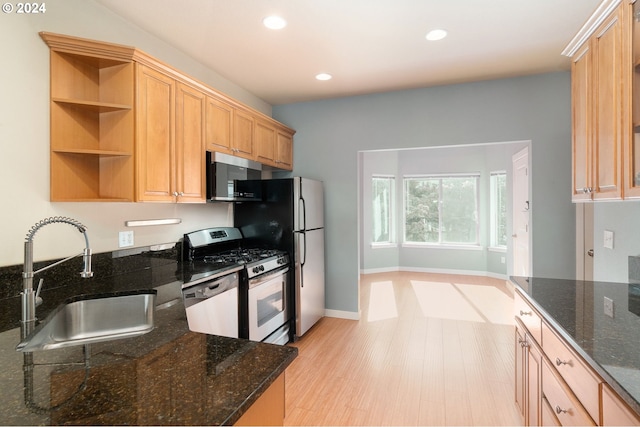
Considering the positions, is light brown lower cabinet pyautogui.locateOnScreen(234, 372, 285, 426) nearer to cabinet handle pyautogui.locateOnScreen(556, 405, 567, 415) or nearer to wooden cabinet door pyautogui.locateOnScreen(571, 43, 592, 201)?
cabinet handle pyautogui.locateOnScreen(556, 405, 567, 415)

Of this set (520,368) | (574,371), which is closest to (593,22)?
(574,371)

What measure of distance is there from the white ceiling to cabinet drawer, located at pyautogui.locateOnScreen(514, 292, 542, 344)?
1.93m

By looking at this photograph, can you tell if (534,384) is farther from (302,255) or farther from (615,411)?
(302,255)

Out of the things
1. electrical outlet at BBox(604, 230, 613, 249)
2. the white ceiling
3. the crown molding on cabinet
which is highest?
the white ceiling

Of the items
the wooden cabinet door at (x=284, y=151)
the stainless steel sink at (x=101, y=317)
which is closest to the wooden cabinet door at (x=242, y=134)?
the wooden cabinet door at (x=284, y=151)

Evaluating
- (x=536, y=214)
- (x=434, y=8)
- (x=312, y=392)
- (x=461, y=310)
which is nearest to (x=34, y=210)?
(x=312, y=392)

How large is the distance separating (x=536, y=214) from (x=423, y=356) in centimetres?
185

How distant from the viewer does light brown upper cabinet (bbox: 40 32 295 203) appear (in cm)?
193

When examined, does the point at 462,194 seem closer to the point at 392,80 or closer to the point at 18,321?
the point at 392,80

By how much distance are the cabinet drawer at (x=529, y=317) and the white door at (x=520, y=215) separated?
2995mm

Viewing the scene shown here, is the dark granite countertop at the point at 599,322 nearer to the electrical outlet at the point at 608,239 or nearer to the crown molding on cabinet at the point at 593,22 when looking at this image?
the electrical outlet at the point at 608,239

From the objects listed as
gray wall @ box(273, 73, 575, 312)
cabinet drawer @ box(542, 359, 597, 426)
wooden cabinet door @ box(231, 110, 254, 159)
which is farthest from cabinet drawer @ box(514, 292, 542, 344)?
wooden cabinet door @ box(231, 110, 254, 159)

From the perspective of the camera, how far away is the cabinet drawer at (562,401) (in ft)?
3.75

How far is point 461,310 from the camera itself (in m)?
4.33
